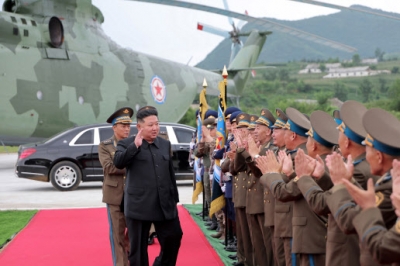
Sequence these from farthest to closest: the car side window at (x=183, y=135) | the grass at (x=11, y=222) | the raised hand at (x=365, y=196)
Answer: the car side window at (x=183, y=135) < the grass at (x=11, y=222) < the raised hand at (x=365, y=196)

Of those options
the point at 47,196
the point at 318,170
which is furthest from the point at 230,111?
Result: the point at 47,196

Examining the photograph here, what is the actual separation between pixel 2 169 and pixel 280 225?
17.4 m

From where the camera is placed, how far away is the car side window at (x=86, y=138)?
45.1 feet

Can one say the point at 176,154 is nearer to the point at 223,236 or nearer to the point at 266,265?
the point at 223,236

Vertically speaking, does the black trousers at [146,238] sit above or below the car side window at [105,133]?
below

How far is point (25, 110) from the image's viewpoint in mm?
15555

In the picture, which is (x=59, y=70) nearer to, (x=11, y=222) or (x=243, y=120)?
(x=11, y=222)

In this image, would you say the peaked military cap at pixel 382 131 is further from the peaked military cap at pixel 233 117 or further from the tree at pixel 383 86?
the tree at pixel 383 86

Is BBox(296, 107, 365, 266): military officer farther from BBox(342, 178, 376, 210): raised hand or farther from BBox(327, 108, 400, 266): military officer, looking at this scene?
BBox(342, 178, 376, 210): raised hand

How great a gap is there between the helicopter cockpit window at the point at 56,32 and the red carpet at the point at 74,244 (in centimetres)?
675

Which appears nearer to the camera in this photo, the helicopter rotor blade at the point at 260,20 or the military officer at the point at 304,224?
the military officer at the point at 304,224

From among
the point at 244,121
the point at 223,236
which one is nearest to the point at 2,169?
the point at 223,236

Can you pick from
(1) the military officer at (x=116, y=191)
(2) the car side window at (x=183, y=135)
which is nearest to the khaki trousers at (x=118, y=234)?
(1) the military officer at (x=116, y=191)

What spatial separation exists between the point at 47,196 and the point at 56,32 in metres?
5.03
